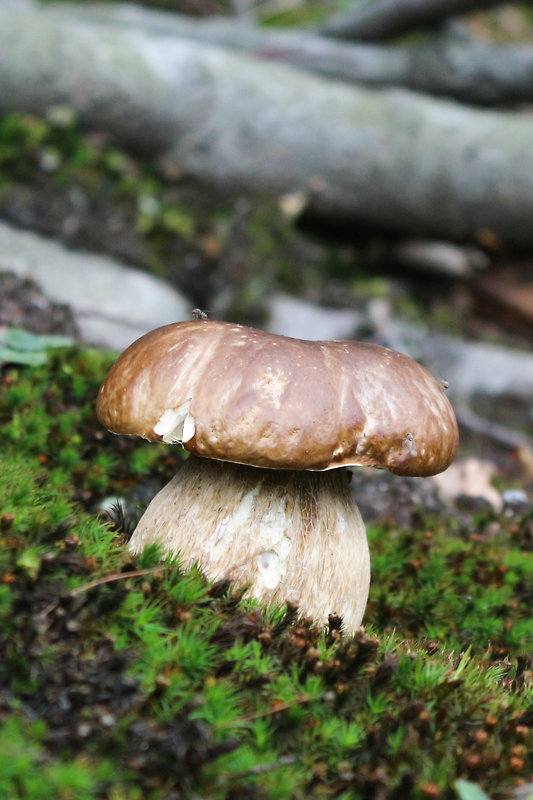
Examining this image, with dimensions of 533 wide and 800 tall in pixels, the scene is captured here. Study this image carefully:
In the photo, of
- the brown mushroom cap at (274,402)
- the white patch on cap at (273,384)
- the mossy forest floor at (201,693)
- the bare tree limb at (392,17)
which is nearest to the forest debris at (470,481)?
the mossy forest floor at (201,693)

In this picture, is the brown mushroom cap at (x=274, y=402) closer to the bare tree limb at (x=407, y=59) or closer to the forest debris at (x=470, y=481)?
the forest debris at (x=470, y=481)

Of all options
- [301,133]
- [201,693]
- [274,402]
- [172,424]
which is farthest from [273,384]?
[301,133]

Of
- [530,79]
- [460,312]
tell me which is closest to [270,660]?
[460,312]

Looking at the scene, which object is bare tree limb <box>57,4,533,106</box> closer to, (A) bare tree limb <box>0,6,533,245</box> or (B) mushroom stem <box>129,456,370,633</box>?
(A) bare tree limb <box>0,6,533,245</box>

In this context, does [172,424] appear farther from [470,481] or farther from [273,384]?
[470,481]

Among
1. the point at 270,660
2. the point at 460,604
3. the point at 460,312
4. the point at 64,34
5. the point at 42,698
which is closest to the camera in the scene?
the point at 42,698

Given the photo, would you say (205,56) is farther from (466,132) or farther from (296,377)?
(296,377)

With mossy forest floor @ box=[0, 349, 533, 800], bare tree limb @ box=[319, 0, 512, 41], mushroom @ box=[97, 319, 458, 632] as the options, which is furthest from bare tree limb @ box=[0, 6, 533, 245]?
mossy forest floor @ box=[0, 349, 533, 800]
